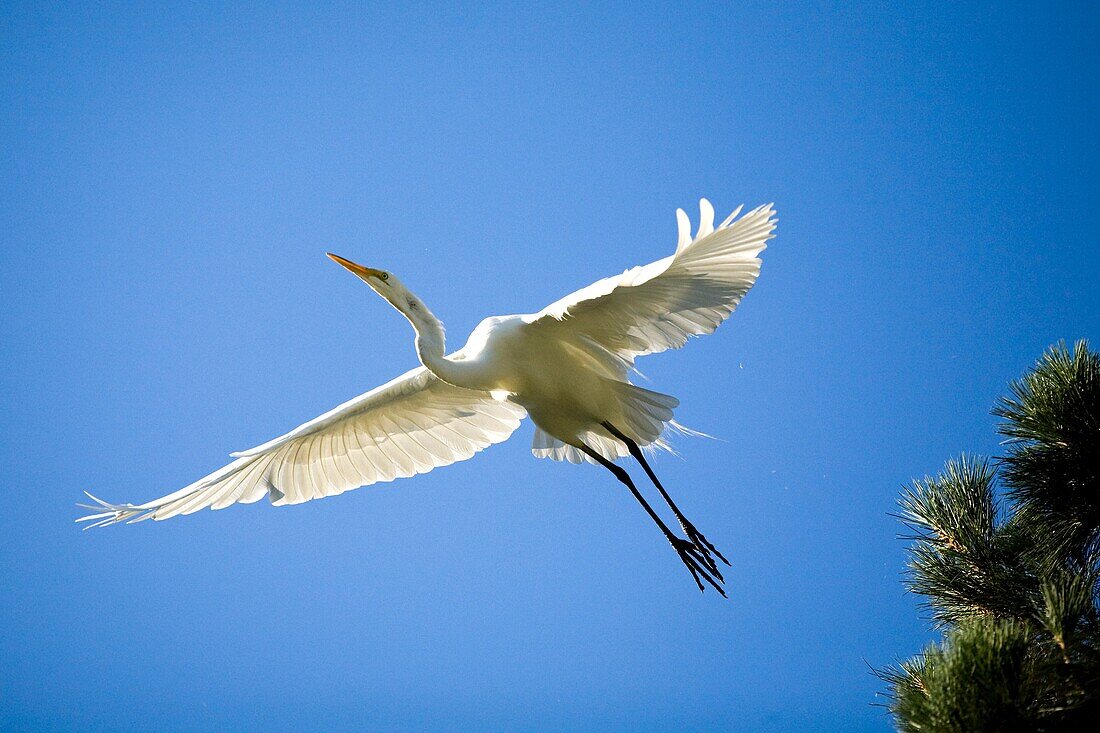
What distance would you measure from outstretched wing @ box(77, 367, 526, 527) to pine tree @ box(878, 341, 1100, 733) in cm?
260

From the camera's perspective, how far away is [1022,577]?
3.67 meters

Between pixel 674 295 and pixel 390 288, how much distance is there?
1.43 metres

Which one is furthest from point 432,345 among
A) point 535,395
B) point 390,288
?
point 535,395

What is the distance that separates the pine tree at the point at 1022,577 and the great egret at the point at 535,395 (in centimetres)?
125

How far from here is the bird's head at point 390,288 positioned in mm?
4738

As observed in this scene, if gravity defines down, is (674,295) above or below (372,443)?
below

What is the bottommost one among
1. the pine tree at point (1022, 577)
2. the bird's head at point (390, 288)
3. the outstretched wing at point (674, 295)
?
the pine tree at point (1022, 577)

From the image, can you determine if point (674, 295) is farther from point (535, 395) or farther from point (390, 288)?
point (390, 288)

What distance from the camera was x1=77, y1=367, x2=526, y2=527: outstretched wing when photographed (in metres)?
5.21

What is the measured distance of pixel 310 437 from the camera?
17.6 ft

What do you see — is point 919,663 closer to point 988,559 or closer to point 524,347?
point 988,559

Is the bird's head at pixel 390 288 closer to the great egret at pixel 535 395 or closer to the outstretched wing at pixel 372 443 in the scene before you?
the great egret at pixel 535 395

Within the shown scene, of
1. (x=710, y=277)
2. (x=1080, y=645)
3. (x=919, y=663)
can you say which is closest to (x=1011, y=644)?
(x=1080, y=645)

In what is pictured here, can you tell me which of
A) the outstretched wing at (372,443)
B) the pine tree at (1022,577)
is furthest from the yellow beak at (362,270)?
the pine tree at (1022,577)
